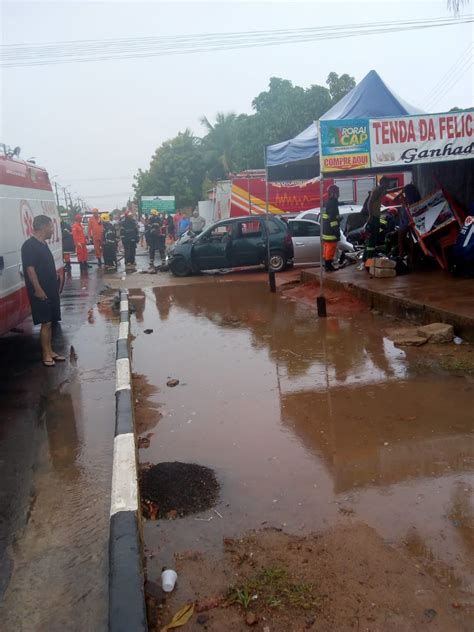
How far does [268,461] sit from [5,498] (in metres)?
1.86

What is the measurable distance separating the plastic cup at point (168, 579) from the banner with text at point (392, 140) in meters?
6.40

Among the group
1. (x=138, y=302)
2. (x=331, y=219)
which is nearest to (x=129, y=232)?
(x=138, y=302)

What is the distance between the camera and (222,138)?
45.3 m

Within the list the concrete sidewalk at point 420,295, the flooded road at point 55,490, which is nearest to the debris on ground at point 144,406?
the flooded road at point 55,490

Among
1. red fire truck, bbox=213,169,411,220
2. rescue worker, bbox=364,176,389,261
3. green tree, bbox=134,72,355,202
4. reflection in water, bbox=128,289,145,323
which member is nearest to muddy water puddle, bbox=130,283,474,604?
reflection in water, bbox=128,289,145,323

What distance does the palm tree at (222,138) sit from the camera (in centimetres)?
4472

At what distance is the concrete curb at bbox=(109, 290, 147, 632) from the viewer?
7.72 feet

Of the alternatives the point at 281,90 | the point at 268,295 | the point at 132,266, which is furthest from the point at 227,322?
the point at 281,90

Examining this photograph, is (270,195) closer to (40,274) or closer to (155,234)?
(155,234)

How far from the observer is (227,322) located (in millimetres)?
9195

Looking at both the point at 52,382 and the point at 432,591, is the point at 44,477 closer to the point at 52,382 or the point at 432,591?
the point at 52,382

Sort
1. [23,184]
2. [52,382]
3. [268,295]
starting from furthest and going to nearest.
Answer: [268,295] → [23,184] → [52,382]

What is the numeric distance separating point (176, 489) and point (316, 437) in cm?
125

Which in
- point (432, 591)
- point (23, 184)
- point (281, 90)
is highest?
point (281, 90)
